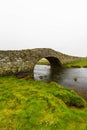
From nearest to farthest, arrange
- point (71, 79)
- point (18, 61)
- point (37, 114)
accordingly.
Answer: point (37, 114), point (18, 61), point (71, 79)

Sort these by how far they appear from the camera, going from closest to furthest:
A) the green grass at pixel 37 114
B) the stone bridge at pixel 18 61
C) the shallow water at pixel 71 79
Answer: the green grass at pixel 37 114
the shallow water at pixel 71 79
the stone bridge at pixel 18 61

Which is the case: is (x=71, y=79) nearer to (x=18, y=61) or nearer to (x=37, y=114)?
(x=18, y=61)

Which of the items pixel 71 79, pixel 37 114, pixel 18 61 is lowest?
pixel 71 79

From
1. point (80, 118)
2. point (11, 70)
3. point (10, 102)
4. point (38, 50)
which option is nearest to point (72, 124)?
point (80, 118)

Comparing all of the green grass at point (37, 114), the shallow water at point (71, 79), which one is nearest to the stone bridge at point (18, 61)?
the shallow water at point (71, 79)

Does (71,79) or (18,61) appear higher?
(18,61)

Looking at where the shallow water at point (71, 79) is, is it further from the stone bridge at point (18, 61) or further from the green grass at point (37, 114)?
the green grass at point (37, 114)

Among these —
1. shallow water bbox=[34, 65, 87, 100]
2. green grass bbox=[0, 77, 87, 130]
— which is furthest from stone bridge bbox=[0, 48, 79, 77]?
green grass bbox=[0, 77, 87, 130]

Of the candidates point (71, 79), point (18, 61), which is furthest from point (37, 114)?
point (71, 79)

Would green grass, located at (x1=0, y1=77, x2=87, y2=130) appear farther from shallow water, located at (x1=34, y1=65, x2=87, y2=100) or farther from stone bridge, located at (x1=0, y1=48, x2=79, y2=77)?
stone bridge, located at (x1=0, y1=48, x2=79, y2=77)

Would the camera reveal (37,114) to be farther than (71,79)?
No

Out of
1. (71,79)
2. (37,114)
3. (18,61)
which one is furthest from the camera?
(71,79)

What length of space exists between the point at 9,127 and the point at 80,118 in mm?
4486

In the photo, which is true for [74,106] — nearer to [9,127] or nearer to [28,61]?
[9,127]
